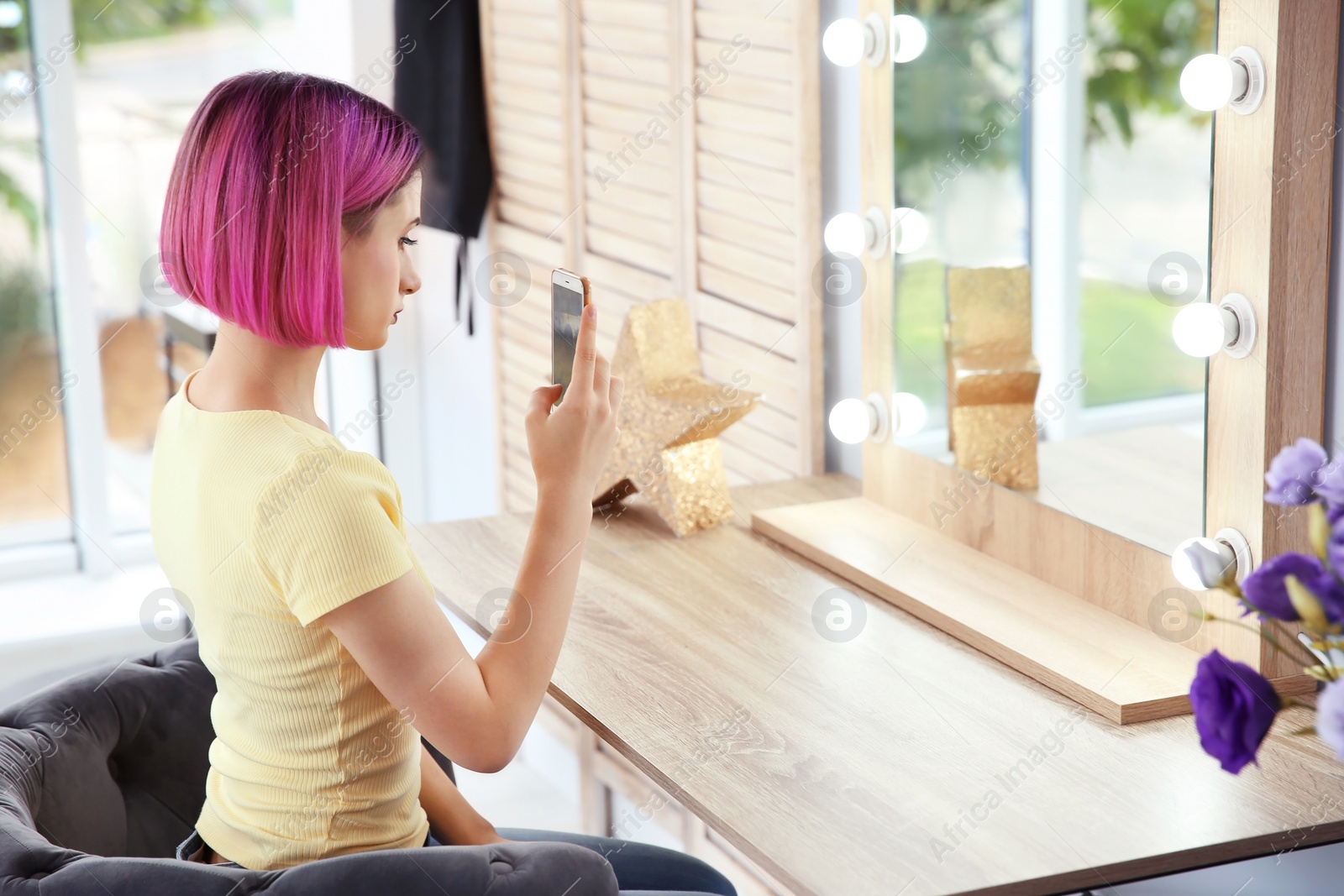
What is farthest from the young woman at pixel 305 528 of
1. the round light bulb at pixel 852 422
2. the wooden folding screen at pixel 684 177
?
Answer: the wooden folding screen at pixel 684 177

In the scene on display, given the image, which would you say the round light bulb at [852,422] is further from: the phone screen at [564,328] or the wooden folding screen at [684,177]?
the phone screen at [564,328]

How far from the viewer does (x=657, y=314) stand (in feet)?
5.75

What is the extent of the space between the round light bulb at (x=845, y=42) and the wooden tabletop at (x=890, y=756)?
0.63m

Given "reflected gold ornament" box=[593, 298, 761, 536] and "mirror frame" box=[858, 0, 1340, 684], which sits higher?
"mirror frame" box=[858, 0, 1340, 684]

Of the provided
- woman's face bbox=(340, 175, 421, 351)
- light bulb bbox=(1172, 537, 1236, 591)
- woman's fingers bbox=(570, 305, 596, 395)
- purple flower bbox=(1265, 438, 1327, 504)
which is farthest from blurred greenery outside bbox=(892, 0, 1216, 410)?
woman's face bbox=(340, 175, 421, 351)

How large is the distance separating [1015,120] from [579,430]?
0.63 m

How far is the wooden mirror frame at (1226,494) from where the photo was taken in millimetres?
1098

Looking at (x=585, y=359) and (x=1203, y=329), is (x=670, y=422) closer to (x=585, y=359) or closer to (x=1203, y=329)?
(x=585, y=359)

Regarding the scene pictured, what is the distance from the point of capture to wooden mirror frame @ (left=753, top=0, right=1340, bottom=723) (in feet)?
3.60

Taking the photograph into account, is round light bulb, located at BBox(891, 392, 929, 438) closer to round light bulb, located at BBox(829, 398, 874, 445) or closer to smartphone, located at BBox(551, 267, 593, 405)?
round light bulb, located at BBox(829, 398, 874, 445)

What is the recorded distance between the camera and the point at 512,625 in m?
1.03

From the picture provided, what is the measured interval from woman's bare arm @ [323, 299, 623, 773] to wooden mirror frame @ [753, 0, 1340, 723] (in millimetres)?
440

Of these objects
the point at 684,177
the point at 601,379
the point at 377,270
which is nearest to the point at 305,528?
the point at 377,270

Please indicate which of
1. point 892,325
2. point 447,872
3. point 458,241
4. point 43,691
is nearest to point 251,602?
point 447,872
